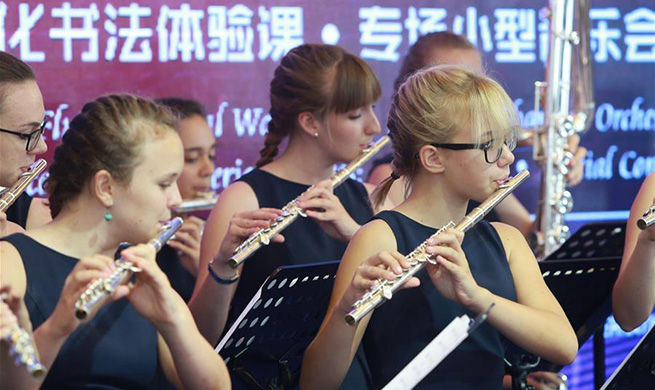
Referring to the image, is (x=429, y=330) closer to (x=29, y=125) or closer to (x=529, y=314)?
(x=529, y=314)

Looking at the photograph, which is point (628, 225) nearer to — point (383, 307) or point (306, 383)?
point (383, 307)

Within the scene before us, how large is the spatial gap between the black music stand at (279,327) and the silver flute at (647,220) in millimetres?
797

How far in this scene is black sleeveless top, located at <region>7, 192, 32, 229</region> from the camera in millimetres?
3213

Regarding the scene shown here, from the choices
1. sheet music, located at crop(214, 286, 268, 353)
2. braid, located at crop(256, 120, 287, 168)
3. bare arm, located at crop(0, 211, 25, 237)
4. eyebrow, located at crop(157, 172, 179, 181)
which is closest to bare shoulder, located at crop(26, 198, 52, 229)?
bare arm, located at crop(0, 211, 25, 237)

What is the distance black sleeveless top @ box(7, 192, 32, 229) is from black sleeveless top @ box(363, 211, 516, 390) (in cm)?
121

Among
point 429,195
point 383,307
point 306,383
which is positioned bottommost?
point 306,383

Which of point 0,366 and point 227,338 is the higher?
point 0,366

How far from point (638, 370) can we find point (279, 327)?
0.91m

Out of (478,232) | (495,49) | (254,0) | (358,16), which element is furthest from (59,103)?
(478,232)

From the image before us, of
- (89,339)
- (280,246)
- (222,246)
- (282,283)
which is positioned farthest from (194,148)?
(89,339)

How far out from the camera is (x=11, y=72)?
2.69 meters

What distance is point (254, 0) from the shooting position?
465 cm

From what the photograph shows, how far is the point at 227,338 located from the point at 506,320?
693 millimetres

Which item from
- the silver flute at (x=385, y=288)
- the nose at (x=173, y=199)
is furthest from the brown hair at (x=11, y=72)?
the silver flute at (x=385, y=288)
